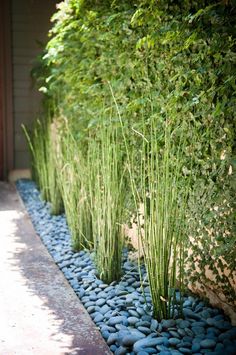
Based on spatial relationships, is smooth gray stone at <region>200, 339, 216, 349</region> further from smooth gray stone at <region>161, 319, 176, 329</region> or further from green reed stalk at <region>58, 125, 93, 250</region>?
green reed stalk at <region>58, 125, 93, 250</region>

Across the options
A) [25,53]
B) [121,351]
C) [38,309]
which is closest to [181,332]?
[121,351]

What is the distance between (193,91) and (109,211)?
78cm

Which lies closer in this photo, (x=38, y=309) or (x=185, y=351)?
(x=185, y=351)

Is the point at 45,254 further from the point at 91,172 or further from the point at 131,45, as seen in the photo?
the point at 131,45

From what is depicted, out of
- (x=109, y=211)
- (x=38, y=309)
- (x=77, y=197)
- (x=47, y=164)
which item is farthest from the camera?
(x=47, y=164)

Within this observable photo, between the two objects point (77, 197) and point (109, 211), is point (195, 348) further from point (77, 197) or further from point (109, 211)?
point (77, 197)

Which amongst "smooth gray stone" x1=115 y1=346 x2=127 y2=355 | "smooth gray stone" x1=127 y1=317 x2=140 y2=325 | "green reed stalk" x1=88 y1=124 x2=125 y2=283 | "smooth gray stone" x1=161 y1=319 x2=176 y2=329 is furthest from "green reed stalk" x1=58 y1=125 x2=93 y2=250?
"smooth gray stone" x1=115 y1=346 x2=127 y2=355

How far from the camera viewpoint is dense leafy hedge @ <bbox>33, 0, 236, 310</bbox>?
1.80 m

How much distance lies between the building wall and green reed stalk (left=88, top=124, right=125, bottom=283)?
339 cm

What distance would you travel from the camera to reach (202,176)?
6.58ft

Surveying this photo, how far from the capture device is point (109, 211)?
2385 millimetres

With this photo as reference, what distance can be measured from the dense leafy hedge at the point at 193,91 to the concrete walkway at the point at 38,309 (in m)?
0.57

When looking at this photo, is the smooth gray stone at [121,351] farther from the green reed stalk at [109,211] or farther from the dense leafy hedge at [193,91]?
the green reed stalk at [109,211]

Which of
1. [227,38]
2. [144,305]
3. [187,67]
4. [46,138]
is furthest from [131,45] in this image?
[46,138]
